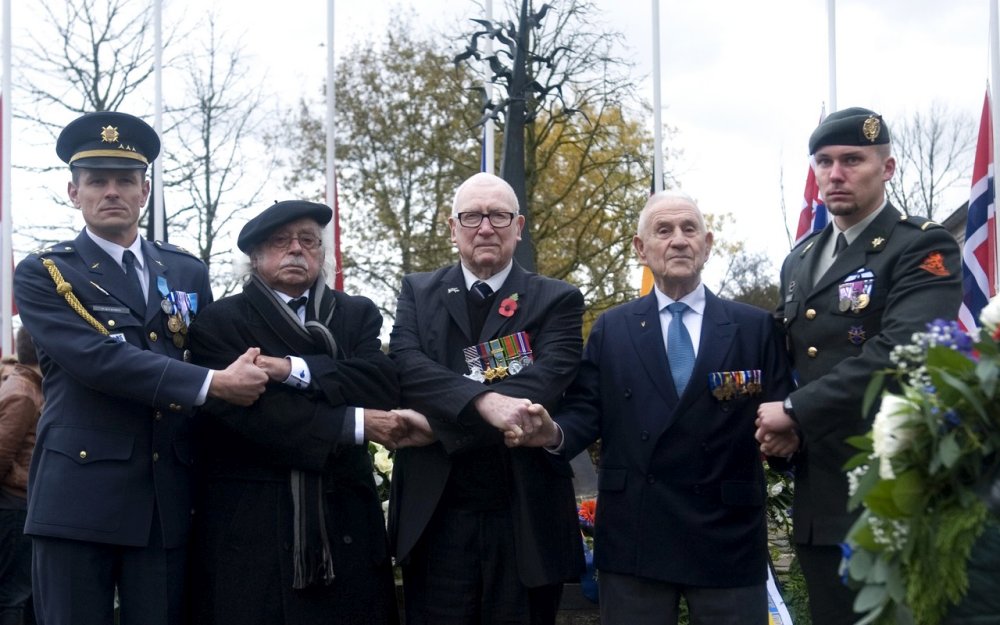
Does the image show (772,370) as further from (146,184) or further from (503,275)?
(146,184)

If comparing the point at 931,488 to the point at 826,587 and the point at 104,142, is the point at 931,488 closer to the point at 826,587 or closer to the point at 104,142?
the point at 826,587

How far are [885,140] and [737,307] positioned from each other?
795 millimetres

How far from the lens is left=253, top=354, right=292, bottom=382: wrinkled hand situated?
3848mm

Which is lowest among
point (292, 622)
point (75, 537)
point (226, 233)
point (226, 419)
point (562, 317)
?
point (292, 622)

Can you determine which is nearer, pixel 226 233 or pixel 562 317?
pixel 562 317

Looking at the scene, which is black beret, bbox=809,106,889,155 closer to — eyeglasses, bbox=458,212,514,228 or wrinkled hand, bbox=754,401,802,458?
wrinkled hand, bbox=754,401,802,458

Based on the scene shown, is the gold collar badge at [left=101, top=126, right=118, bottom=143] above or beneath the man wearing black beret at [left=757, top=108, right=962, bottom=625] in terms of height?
above

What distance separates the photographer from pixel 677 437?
12.8 feet

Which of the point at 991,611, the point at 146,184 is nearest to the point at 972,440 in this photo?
the point at 991,611

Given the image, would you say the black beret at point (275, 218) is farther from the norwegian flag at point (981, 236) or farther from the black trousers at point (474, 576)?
the norwegian flag at point (981, 236)

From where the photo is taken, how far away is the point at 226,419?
3895 millimetres

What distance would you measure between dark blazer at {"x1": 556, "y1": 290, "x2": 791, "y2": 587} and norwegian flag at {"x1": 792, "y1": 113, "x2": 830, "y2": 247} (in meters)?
6.75

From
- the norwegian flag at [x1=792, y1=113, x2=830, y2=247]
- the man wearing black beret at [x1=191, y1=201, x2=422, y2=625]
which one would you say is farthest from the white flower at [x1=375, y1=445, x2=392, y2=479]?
the norwegian flag at [x1=792, y1=113, x2=830, y2=247]

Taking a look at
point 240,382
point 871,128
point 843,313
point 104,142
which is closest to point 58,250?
point 104,142
